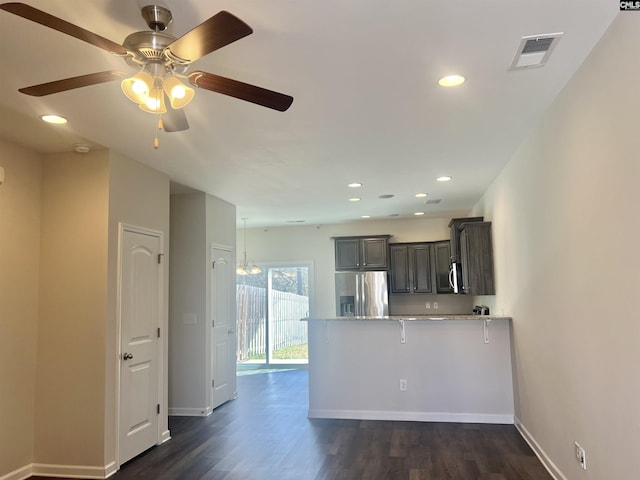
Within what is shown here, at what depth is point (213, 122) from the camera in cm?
344

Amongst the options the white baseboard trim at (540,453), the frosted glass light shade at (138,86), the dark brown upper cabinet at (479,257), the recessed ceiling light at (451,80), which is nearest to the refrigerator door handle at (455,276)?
the dark brown upper cabinet at (479,257)

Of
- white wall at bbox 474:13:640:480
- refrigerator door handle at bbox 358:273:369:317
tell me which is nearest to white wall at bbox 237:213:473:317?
refrigerator door handle at bbox 358:273:369:317

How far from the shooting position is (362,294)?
27.0 ft

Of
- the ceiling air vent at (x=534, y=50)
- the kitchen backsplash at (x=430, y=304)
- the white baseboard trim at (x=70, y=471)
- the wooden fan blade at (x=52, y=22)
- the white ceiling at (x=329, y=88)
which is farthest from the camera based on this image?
the kitchen backsplash at (x=430, y=304)

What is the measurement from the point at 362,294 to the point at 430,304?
131 centimetres

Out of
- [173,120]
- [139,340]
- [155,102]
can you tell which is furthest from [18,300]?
[155,102]

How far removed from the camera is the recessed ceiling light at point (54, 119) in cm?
326

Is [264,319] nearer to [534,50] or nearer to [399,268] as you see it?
[399,268]

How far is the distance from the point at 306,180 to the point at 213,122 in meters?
2.00

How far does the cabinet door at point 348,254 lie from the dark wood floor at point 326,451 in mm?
3327

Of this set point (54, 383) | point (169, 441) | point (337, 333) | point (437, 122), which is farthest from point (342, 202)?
point (54, 383)

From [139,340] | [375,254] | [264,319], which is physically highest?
[375,254]

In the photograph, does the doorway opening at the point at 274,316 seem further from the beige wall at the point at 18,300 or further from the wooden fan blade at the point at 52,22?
the wooden fan blade at the point at 52,22

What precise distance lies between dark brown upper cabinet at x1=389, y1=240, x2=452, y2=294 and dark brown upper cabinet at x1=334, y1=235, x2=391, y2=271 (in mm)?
196
